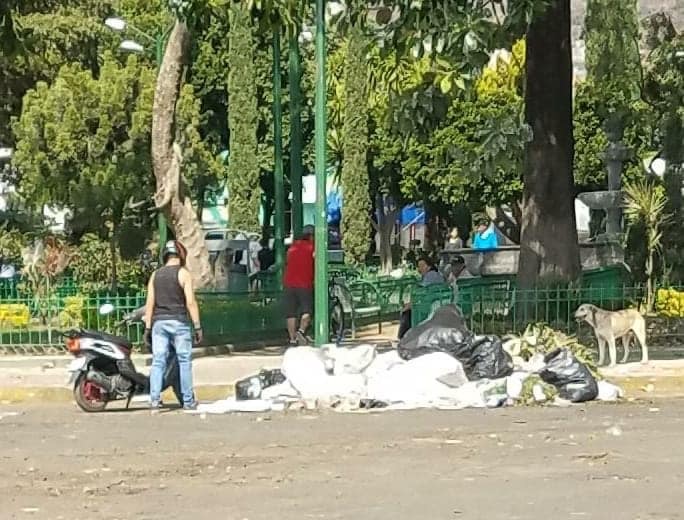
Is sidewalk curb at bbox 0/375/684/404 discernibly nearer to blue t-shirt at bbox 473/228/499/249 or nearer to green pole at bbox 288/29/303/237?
green pole at bbox 288/29/303/237

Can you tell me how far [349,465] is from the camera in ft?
35.0

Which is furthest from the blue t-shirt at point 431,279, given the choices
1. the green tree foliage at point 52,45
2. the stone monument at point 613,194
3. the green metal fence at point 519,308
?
the green tree foliage at point 52,45

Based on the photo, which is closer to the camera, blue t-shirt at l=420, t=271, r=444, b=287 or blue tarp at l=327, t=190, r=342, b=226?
blue t-shirt at l=420, t=271, r=444, b=287

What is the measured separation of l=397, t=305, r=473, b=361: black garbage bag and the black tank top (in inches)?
99.5

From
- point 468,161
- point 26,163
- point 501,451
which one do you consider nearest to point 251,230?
point 26,163

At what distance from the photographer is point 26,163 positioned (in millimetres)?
28172

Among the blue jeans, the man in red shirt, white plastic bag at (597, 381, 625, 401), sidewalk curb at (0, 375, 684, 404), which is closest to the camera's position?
the blue jeans

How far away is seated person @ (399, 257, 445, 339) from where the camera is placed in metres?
19.2

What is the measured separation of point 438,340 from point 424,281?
4.47m

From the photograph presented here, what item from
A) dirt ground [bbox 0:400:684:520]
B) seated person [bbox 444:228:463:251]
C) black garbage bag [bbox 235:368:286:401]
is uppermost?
seated person [bbox 444:228:463:251]

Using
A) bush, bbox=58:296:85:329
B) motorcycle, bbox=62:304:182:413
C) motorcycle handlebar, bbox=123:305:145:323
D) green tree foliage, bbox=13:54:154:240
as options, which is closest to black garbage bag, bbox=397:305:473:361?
motorcycle, bbox=62:304:182:413

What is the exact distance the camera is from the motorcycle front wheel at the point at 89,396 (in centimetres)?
1462

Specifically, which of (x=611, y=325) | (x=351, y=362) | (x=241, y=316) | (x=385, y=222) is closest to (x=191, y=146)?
(x=241, y=316)

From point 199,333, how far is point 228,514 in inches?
232
